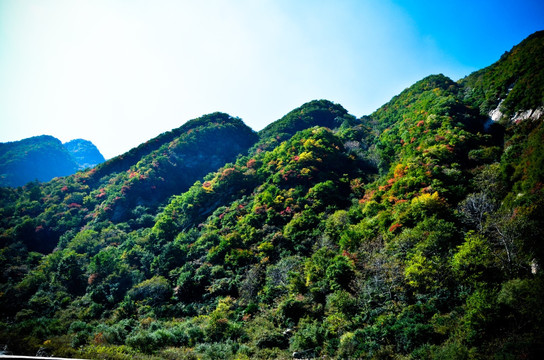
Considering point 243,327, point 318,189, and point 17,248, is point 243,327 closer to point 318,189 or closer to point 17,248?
point 318,189

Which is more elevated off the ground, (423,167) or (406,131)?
(406,131)

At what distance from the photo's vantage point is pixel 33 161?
110250 mm

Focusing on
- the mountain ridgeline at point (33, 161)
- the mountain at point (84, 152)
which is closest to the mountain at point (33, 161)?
the mountain ridgeline at point (33, 161)

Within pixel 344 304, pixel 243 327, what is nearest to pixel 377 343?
pixel 344 304

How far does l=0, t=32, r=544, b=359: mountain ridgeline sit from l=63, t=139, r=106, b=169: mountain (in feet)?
434

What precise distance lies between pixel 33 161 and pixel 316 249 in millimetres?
142135

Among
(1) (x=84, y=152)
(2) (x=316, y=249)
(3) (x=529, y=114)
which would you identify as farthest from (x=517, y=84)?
(1) (x=84, y=152)

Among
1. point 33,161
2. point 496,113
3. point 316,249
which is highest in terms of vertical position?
point 33,161

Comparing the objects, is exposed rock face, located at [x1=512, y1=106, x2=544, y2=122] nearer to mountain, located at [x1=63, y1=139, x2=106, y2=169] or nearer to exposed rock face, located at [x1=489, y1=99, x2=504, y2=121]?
exposed rock face, located at [x1=489, y1=99, x2=504, y2=121]

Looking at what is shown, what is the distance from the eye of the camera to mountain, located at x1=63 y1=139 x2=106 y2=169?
17388cm

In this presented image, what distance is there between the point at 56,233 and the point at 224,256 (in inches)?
1635

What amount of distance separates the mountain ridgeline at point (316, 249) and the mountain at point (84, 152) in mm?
132393

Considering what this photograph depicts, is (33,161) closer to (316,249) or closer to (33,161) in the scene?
(33,161)

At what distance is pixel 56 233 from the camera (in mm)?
50469
